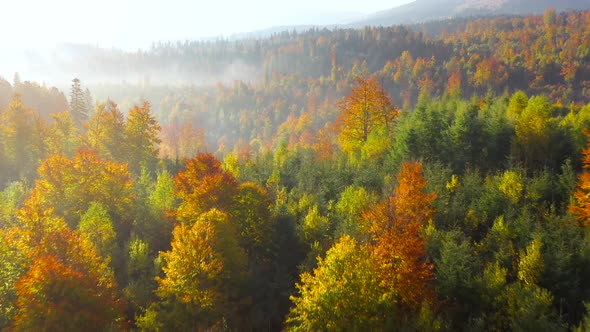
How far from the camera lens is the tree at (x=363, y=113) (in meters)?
51.3

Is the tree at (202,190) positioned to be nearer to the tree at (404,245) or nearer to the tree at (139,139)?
the tree at (404,245)

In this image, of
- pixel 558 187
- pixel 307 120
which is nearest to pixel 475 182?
pixel 558 187

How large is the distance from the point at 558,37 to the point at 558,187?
18721cm

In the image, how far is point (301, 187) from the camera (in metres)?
44.5

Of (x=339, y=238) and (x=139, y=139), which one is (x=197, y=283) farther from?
(x=139, y=139)

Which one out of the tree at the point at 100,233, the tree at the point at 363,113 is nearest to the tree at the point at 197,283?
the tree at the point at 100,233

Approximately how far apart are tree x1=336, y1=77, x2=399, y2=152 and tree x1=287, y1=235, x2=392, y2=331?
3125 centimetres

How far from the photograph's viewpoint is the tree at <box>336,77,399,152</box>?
5134 centimetres

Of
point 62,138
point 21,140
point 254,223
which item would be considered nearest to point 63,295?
point 254,223

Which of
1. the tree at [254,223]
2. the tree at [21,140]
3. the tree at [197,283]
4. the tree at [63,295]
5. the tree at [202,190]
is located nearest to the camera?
the tree at [63,295]

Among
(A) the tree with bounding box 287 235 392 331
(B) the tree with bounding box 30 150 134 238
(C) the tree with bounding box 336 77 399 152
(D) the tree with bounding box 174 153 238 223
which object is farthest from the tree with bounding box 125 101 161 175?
(A) the tree with bounding box 287 235 392 331

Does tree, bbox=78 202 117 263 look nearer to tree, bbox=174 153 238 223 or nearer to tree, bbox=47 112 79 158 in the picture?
tree, bbox=174 153 238 223

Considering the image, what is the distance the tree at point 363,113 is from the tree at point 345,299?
1230 inches

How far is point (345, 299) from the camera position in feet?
73.1
